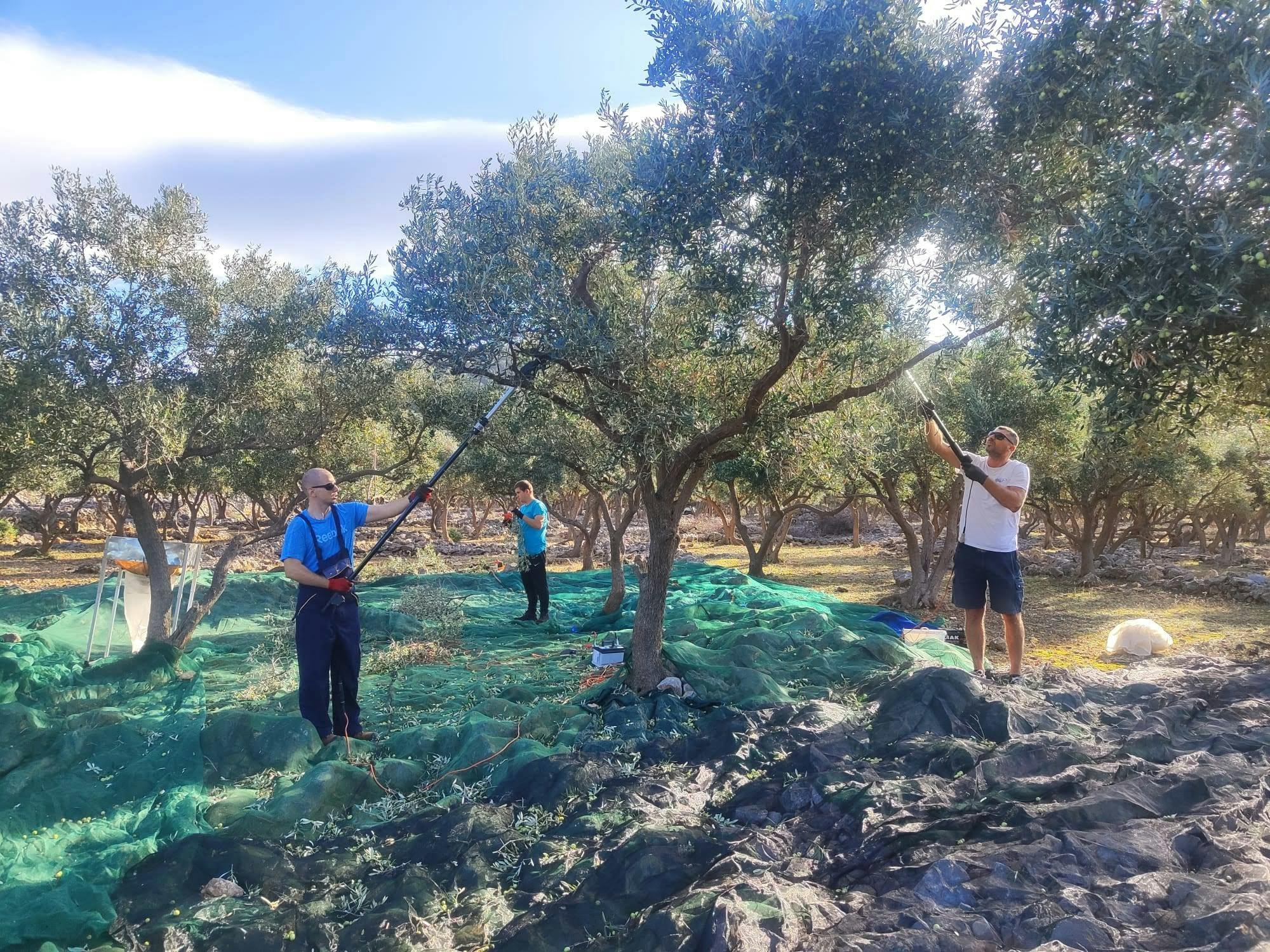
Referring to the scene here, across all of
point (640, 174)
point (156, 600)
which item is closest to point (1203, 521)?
point (640, 174)

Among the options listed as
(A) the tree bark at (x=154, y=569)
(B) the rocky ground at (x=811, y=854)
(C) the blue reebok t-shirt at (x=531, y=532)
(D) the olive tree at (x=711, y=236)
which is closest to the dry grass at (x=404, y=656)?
(C) the blue reebok t-shirt at (x=531, y=532)

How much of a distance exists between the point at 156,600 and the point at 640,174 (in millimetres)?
8249

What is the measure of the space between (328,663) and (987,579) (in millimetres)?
6125

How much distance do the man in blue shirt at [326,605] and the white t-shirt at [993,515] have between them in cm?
540

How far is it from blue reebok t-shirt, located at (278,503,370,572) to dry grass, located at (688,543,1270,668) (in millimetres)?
9626

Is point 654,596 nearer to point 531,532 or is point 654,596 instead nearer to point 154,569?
point 531,532

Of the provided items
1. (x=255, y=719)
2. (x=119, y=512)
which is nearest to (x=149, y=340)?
(x=255, y=719)

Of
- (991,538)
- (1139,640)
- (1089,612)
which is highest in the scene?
(991,538)

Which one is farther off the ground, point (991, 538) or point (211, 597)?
point (991, 538)

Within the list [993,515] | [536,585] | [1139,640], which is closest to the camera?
[993,515]

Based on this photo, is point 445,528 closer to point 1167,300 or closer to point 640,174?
point 640,174

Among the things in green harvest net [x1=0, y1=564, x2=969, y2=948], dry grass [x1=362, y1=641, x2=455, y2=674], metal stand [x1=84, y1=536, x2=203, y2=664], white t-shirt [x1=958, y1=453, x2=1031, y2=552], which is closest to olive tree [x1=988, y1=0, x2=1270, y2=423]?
white t-shirt [x1=958, y1=453, x2=1031, y2=552]

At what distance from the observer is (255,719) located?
240 inches

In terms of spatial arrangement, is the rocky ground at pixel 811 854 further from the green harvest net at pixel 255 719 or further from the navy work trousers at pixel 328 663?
the navy work trousers at pixel 328 663
